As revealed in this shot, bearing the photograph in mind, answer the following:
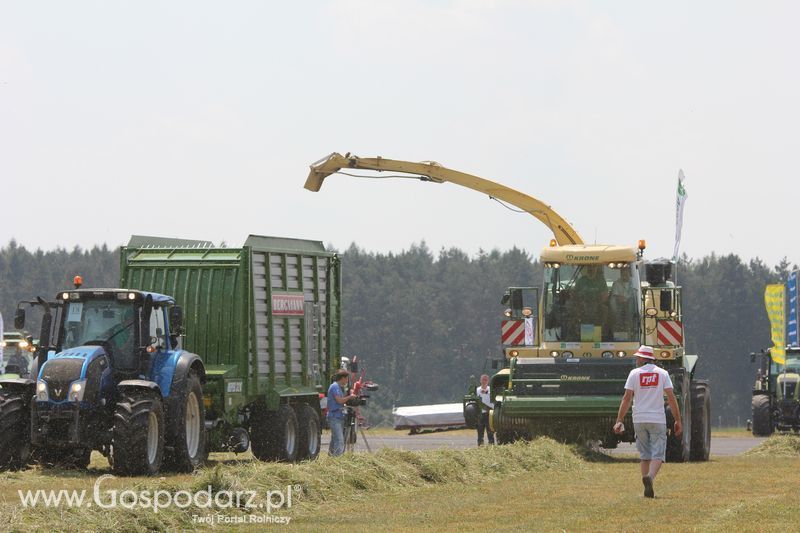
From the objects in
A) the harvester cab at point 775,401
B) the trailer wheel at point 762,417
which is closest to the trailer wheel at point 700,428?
the harvester cab at point 775,401

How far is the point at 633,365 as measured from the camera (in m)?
26.8

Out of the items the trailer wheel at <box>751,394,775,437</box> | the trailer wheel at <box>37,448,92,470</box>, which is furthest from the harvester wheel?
the trailer wheel at <box>751,394,775,437</box>

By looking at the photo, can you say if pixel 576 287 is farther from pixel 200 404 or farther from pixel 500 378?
pixel 200 404

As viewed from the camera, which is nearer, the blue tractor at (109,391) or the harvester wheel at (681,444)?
the blue tractor at (109,391)

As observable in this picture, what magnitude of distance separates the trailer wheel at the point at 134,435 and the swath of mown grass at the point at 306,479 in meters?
0.41

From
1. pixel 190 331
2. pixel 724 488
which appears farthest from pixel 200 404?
pixel 724 488

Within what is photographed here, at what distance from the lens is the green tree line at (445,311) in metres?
131

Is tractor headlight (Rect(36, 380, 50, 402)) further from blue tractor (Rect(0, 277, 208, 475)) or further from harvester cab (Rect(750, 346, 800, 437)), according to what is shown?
harvester cab (Rect(750, 346, 800, 437))

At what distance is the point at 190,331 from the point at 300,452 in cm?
302

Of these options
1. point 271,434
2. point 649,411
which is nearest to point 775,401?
point 271,434

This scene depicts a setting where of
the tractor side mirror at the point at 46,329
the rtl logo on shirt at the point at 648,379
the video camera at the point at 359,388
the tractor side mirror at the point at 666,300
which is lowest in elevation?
the video camera at the point at 359,388

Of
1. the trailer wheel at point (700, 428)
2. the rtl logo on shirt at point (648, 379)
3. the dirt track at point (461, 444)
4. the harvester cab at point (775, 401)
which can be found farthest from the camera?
the harvester cab at point (775, 401)

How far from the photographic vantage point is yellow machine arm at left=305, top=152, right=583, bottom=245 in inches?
1329

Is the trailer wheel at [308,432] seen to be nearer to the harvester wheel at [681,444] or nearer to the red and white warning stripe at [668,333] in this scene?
the harvester wheel at [681,444]
